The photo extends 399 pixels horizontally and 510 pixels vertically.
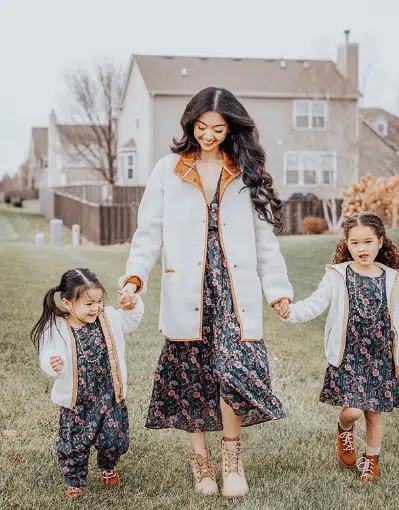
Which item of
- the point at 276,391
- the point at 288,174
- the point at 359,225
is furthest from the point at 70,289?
the point at 288,174

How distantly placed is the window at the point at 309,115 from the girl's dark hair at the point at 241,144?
28945mm

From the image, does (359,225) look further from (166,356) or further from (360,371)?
(166,356)

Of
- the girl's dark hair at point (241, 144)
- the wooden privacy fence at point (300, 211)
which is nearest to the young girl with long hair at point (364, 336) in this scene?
the girl's dark hair at point (241, 144)

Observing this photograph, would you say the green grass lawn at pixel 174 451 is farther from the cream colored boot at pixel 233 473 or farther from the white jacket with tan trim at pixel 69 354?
the white jacket with tan trim at pixel 69 354

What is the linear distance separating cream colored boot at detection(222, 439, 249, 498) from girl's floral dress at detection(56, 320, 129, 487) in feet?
1.62

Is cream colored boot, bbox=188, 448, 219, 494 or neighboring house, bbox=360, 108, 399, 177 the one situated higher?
neighboring house, bbox=360, 108, 399, 177

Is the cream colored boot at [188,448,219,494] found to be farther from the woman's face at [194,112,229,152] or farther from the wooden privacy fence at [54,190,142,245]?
the wooden privacy fence at [54,190,142,245]

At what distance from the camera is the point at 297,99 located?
32719 mm

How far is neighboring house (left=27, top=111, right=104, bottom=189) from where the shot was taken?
4244cm

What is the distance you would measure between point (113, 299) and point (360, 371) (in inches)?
246

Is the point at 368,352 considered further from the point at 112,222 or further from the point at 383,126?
the point at 383,126

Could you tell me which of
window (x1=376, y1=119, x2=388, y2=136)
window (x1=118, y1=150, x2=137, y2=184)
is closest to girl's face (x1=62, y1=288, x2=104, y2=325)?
window (x1=118, y1=150, x2=137, y2=184)

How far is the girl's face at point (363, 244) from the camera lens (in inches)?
167

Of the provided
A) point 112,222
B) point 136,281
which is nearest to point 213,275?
point 136,281
